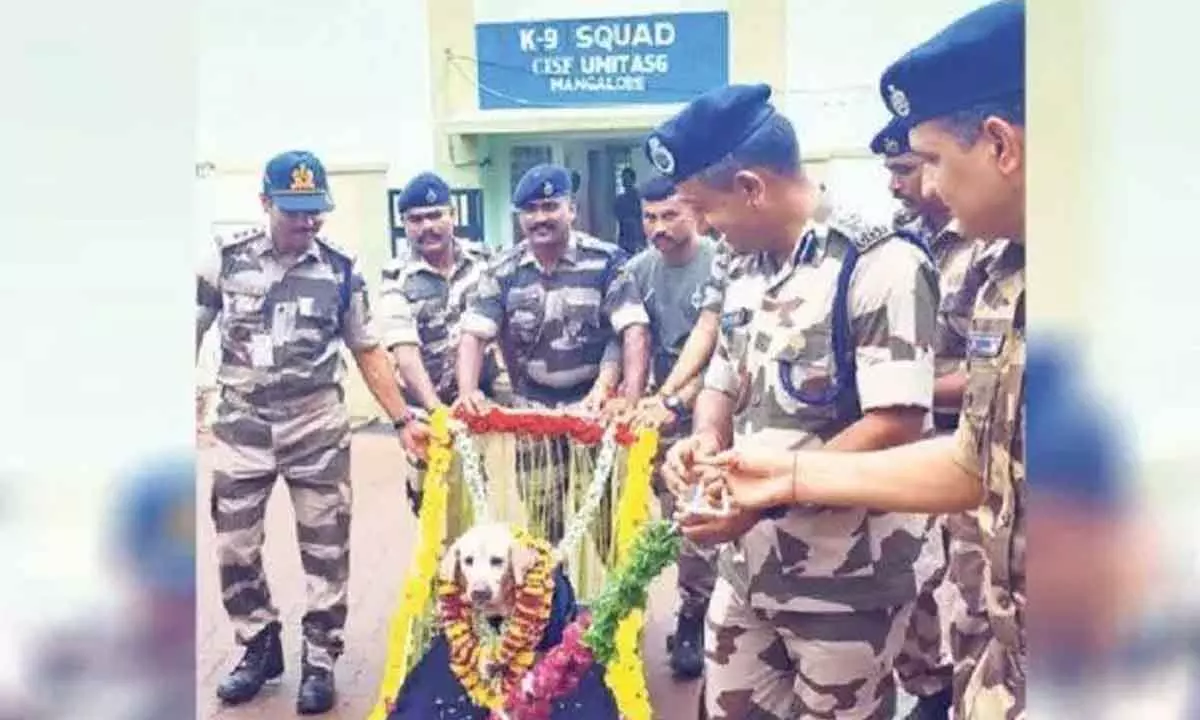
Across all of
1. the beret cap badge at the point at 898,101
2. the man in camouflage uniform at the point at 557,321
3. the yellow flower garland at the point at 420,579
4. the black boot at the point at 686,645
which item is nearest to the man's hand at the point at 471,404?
the man in camouflage uniform at the point at 557,321

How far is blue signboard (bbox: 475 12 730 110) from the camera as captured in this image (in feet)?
8.13

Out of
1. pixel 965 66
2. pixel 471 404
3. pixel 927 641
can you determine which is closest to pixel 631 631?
pixel 927 641

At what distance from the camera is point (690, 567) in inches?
118

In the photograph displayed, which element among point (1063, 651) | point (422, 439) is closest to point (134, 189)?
point (1063, 651)

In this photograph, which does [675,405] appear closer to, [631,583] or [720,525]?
[631,583]

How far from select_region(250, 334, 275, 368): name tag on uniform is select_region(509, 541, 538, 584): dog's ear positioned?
695 mm

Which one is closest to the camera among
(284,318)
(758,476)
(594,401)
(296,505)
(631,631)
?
(758,476)

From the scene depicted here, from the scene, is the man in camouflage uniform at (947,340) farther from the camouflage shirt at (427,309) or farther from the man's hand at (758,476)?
the camouflage shirt at (427,309)

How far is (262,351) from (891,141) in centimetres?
137

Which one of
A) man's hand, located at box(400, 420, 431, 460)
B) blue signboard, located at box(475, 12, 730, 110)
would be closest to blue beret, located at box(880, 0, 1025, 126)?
blue signboard, located at box(475, 12, 730, 110)

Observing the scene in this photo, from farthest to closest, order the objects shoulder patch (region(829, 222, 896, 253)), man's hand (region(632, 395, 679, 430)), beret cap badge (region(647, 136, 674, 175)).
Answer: man's hand (region(632, 395, 679, 430)) → beret cap badge (region(647, 136, 674, 175)) → shoulder patch (region(829, 222, 896, 253))

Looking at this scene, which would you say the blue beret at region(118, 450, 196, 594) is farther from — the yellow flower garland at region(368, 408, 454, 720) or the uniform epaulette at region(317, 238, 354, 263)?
the uniform epaulette at region(317, 238, 354, 263)

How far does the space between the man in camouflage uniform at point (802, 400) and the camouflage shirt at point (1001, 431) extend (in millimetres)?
253

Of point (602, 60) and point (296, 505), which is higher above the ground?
point (602, 60)
